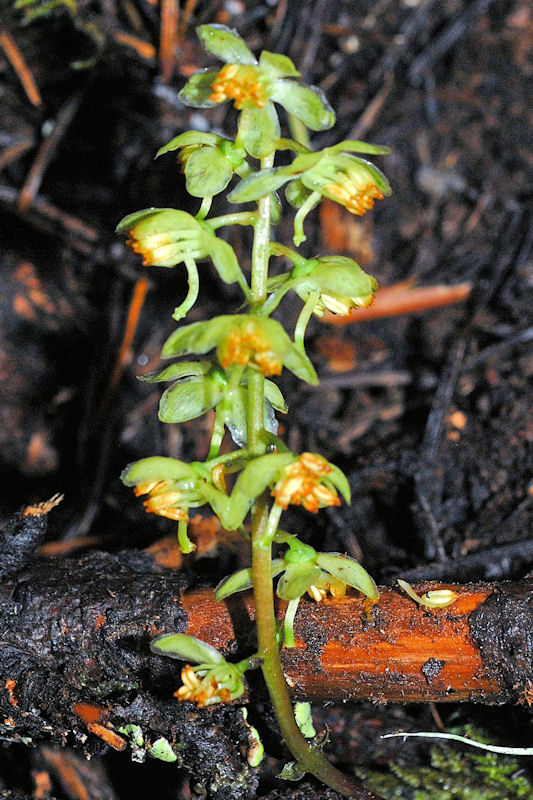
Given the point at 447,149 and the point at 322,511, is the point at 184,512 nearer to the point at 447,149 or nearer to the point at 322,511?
the point at 322,511

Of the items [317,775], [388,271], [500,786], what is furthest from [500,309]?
[317,775]

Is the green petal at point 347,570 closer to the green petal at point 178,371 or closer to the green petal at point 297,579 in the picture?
the green petal at point 297,579

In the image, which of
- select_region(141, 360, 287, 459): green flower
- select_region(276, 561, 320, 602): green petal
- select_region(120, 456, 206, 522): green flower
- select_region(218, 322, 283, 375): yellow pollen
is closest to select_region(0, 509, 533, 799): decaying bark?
select_region(276, 561, 320, 602): green petal

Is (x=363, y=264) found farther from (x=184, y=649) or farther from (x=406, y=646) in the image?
(x=184, y=649)

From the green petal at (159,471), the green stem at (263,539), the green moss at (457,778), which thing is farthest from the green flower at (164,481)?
the green moss at (457,778)

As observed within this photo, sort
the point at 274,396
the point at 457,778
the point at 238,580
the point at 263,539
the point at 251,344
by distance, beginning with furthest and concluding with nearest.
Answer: the point at 457,778, the point at 274,396, the point at 238,580, the point at 263,539, the point at 251,344

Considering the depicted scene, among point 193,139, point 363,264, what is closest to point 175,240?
point 193,139
